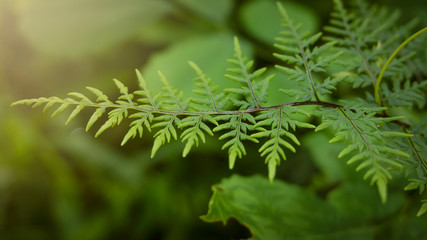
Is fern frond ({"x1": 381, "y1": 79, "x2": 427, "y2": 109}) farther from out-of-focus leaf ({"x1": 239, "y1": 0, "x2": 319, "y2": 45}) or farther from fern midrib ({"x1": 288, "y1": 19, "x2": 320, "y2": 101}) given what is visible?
out-of-focus leaf ({"x1": 239, "y1": 0, "x2": 319, "y2": 45})

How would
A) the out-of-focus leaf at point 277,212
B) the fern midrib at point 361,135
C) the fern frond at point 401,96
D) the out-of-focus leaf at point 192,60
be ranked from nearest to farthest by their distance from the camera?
the fern midrib at point 361,135
the fern frond at point 401,96
the out-of-focus leaf at point 277,212
the out-of-focus leaf at point 192,60

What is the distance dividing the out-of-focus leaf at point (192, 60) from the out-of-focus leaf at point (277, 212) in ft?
1.34

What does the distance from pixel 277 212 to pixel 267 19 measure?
900 mm

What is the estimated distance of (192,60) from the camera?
1.51 meters

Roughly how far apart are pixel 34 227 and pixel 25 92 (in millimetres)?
712

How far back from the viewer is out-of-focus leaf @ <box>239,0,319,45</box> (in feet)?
5.32

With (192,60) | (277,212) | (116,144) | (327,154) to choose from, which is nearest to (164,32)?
(192,60)

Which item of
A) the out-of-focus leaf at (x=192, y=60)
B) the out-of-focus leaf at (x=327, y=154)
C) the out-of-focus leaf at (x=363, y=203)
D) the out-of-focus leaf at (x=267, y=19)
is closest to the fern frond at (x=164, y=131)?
the out-of-focus leaf at (x=192, y=60)

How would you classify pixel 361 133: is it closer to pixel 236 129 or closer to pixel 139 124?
pixel 236 129

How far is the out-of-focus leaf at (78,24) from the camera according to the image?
1671mm

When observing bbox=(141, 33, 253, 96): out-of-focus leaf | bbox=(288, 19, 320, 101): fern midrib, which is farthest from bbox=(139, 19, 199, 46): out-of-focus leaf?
bbox=(288, 19, 320, 101): fern midrib

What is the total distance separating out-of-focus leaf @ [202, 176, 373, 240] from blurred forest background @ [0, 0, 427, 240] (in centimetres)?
34

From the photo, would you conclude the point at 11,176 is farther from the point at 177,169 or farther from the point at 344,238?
the point at 344,238

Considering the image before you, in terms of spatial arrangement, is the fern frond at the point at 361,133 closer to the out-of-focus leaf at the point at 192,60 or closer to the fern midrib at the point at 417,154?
the fern midrib at the point at 417,154
